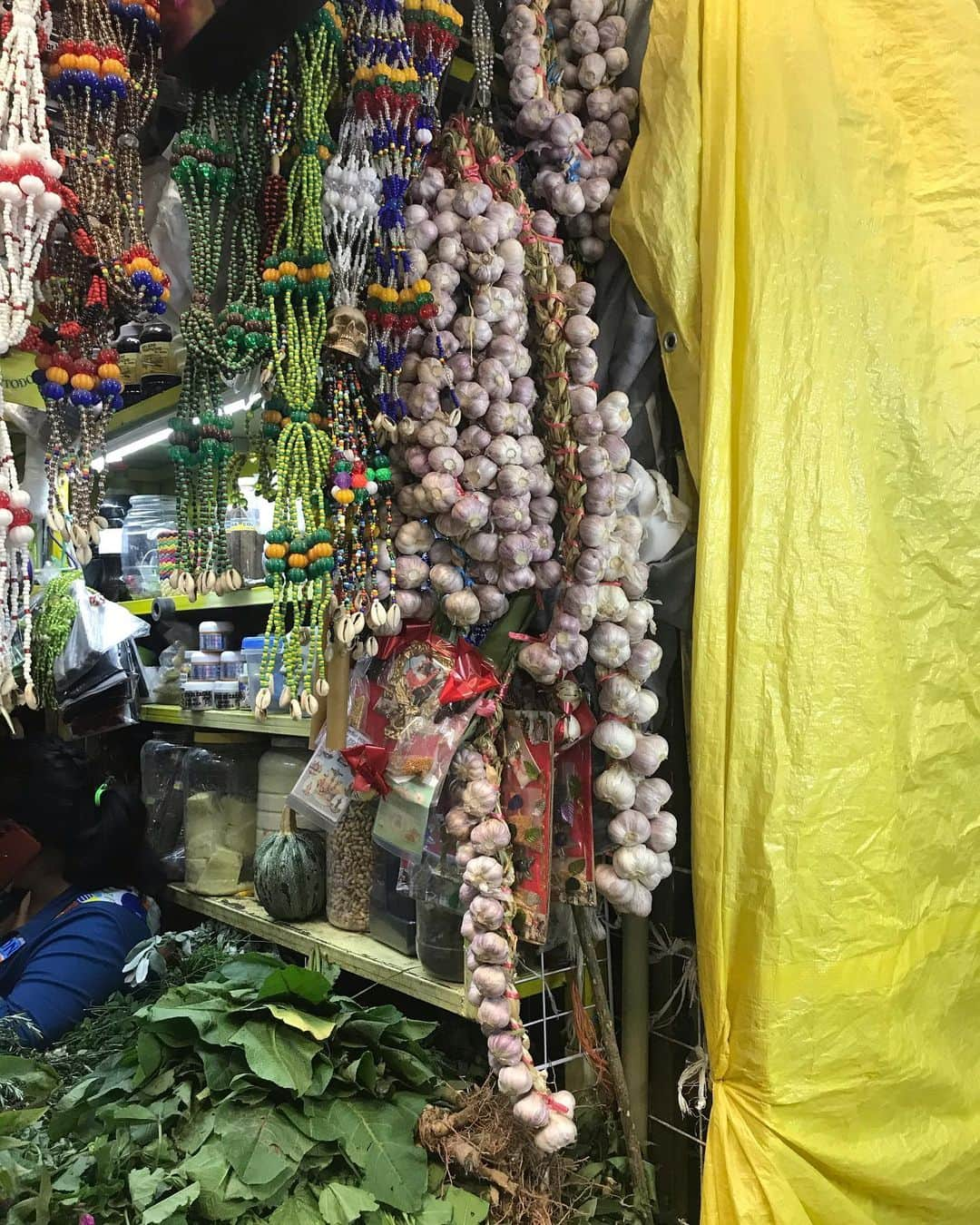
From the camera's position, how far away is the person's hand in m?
1.90

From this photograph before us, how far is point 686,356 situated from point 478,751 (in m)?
0.55

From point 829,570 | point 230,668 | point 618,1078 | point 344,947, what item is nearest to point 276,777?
point 230,668

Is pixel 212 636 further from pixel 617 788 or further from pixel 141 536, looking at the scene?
pixel 617 788

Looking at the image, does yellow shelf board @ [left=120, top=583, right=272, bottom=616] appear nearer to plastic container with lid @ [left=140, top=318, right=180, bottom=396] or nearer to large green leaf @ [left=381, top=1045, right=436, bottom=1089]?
plastic container with lid @ [left=140, top=318, right=180, bottom=396]

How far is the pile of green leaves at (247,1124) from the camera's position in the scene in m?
0.97

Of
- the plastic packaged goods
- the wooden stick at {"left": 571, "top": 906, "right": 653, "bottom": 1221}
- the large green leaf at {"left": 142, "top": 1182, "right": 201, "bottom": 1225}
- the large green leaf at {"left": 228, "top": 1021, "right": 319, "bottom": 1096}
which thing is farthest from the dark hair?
the wooden stick at {"left": 571, "top": 906, "right": 653, "bottom": 1221}

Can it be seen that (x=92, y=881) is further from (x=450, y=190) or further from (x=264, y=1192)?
(x=450, y=190)

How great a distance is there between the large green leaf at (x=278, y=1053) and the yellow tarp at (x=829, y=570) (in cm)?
48

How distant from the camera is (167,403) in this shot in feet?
4.63

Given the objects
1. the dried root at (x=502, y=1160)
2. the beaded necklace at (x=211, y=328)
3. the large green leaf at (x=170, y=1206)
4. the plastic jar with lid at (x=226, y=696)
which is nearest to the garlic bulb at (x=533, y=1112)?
the dried root at (x=502, y=1160)

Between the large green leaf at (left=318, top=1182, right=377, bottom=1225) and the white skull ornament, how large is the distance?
92cm

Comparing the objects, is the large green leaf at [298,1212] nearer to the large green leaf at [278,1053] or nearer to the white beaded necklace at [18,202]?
the large green leaf at [278,1053]

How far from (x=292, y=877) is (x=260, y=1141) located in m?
0.54

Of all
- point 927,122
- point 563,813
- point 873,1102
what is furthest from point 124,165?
point 873,1102
